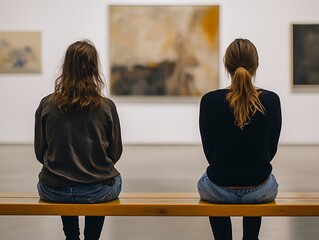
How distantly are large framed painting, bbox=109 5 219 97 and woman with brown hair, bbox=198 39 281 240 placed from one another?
1384 cm

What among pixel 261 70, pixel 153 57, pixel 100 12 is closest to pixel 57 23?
pixel 100 12

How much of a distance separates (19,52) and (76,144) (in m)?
14.4

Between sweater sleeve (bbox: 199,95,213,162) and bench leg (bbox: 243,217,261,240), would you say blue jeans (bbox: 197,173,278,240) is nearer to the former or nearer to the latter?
bench leg (bbox: 243,217,261,240)

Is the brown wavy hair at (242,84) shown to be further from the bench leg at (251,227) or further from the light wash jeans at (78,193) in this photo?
the light wash jeans at (78,193)

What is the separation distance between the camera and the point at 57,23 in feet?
61.1

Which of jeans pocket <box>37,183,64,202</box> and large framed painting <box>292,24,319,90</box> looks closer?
jeans pocket <box>37,183,64,202</box>

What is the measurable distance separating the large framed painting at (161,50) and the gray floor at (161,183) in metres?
1.84

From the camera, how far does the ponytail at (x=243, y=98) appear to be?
15.4 feet

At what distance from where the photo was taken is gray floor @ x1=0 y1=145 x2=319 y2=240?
21.4 ft

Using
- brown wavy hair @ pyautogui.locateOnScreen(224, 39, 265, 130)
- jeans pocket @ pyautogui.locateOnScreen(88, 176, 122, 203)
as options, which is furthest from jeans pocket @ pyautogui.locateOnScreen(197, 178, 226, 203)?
jeans pocket @ pyautogui.locateOnScreen(88, 176, 122, 203)

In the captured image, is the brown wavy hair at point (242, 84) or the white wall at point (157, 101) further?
the white wall at point (157, 101)

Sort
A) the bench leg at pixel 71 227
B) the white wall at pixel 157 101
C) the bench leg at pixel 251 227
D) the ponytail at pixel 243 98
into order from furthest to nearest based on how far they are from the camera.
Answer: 1. the white wall at pixel 157 101
2. the bench leg at pixel 71 227
3. the bench leg at pixel 251 227
4. the ponytail at pixel 243 98

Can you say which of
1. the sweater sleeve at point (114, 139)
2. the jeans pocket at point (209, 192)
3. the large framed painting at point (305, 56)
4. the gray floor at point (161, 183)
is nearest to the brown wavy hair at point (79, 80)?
the sweater sleeve at point (114, 139)

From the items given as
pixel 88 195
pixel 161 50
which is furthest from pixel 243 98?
→ pixel 161 50
